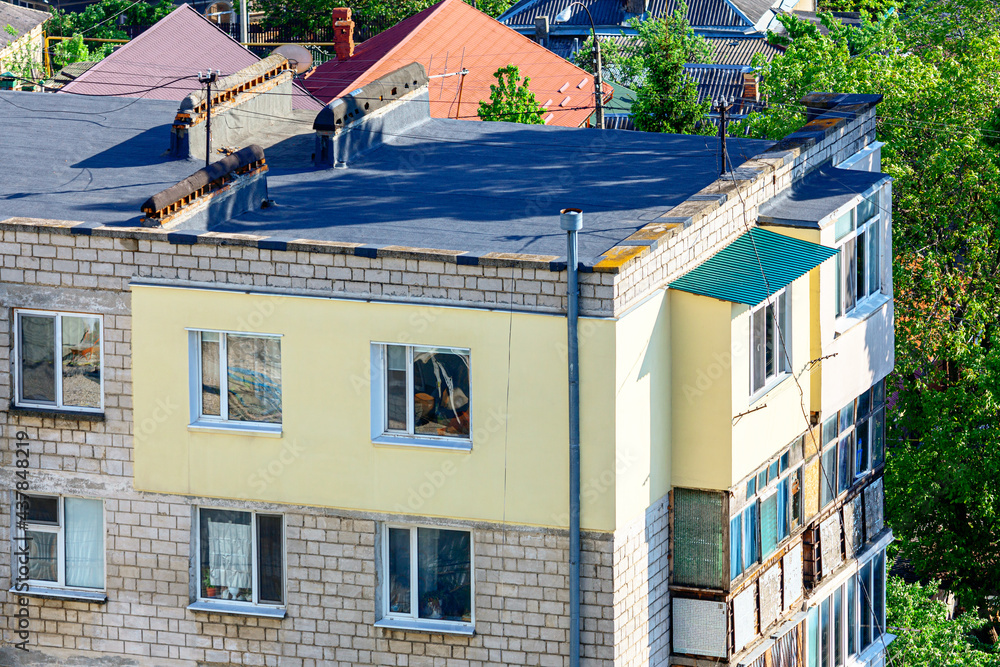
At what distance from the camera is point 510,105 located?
132 feet

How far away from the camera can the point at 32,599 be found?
20.0 m

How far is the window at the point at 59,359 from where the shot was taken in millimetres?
19469

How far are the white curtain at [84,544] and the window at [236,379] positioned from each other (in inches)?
80.3

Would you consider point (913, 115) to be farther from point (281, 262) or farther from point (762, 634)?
point (281, 262)

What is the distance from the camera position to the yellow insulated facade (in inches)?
705

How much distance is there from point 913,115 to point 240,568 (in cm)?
1849

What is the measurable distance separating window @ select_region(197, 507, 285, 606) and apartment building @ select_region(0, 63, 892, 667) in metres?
0.03

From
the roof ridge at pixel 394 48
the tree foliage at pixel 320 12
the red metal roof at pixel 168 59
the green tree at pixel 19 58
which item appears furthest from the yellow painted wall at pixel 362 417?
the tree foliage at pixel 320 12

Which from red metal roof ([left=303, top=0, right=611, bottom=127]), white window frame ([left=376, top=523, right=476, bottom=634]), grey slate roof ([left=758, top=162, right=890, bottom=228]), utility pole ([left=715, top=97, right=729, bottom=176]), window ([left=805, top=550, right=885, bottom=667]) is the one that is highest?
red metal roof ([left=303, top=0, right=611, bottom=127])

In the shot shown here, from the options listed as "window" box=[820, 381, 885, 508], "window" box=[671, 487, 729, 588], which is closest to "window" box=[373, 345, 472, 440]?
"window" box=[671, 487, 729, 588]

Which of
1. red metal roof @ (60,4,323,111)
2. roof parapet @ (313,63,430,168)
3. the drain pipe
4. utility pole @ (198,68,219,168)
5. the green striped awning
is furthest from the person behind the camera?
red metal roof @ (60,4,323,111)

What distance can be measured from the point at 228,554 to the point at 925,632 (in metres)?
13.8

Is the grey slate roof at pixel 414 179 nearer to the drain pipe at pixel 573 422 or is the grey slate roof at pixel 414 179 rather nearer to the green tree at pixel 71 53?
the drain pipe at pixel 573 422

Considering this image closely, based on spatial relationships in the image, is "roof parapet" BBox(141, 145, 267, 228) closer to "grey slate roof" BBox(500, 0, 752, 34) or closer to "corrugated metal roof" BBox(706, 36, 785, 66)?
"corrugated metal roof" BBox(706, 36, 785, 66)
